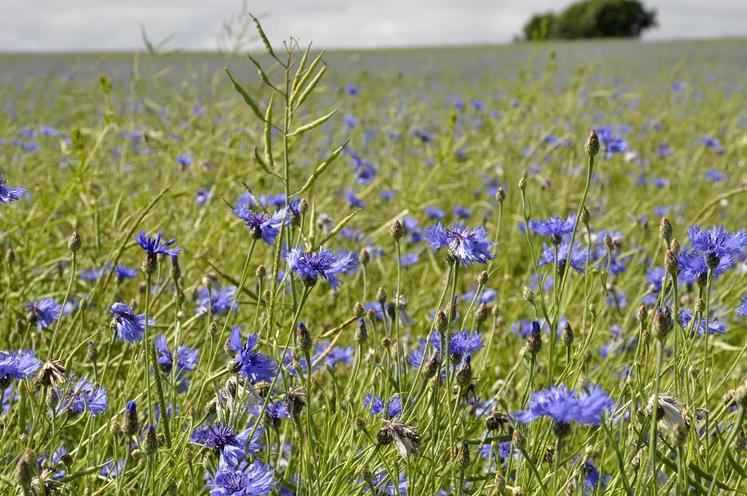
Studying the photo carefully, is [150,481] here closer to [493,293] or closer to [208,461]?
[208,461]

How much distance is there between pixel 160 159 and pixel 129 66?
7643 mm

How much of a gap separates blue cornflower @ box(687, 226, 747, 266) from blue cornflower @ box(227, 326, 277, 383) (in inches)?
23.8

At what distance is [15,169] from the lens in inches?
116

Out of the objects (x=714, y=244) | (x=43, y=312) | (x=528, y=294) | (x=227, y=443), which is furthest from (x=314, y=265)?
(x=43, y=312)

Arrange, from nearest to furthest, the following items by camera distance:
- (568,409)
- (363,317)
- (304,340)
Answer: (568,409) < (304,340) < (363,317)

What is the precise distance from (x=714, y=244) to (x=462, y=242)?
1.16 ft

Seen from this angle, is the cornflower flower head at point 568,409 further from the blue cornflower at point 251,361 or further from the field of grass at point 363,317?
the blue cornflower at point 251,361

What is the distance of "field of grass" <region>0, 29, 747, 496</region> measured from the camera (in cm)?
102

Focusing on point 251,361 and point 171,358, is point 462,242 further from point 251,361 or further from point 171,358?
point 171,358

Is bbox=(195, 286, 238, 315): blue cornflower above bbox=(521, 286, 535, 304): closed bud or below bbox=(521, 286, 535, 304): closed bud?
below

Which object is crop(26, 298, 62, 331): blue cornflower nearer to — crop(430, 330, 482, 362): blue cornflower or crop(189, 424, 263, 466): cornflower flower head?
crop(189, 424, 263, 466): cornflower flower head

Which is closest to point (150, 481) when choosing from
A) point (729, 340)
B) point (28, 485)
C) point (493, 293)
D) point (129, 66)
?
point (28, 485)

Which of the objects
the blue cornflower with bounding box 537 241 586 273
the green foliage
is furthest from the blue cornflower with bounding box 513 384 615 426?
the green foliage

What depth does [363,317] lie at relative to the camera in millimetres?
1215
